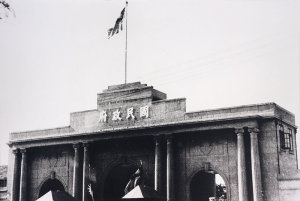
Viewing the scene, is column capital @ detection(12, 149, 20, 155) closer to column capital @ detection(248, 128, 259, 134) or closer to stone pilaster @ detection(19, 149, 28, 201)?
stone pilaster @ detection(19, 149, 28, 201)

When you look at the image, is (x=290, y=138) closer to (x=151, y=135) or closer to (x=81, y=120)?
(x=151, y=135)

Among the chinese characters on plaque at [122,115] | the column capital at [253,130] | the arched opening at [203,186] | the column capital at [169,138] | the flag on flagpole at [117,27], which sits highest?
the flag on flagpole at [117,27]

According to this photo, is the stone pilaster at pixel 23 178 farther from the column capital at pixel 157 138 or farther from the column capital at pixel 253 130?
the column capital at pixel 253 130

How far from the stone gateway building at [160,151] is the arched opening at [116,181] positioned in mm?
54

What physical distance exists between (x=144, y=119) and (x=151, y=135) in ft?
3.52

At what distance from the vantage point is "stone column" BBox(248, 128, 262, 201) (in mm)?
19250

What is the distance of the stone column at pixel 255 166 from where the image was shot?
63.2 ft

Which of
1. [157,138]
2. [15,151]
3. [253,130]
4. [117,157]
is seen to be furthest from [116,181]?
[253,130]

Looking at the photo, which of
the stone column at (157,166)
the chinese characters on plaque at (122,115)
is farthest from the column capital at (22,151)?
the stone column at (157,166)

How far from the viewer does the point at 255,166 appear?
1948cm

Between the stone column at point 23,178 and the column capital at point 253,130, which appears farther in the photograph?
the stone column at point 23,178

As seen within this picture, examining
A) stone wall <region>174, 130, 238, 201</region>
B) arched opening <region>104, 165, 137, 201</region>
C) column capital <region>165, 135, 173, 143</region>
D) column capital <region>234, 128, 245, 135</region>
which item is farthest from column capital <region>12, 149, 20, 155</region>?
column capital <region>234, 128, 245, 135</region>

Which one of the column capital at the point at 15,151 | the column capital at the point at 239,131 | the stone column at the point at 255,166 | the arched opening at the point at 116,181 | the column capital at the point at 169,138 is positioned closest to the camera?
the stone column at the point at 255,166

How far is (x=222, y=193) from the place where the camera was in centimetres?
4422
